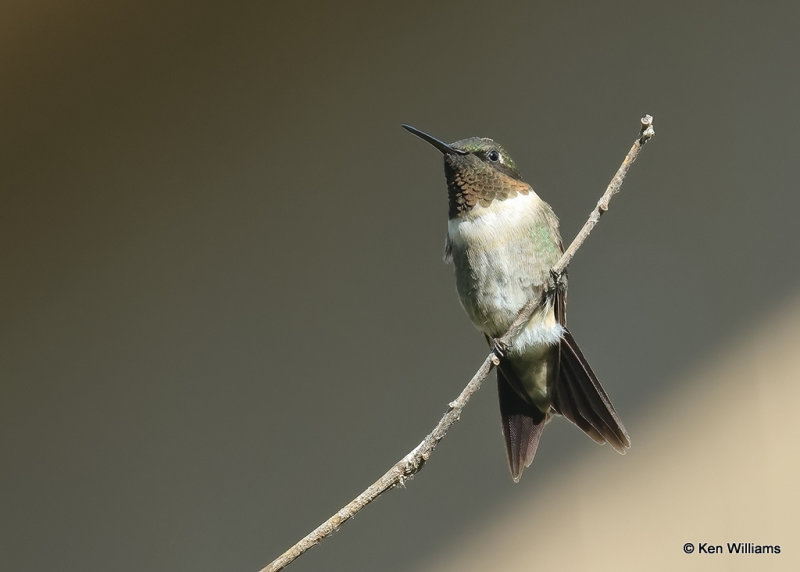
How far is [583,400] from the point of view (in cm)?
193

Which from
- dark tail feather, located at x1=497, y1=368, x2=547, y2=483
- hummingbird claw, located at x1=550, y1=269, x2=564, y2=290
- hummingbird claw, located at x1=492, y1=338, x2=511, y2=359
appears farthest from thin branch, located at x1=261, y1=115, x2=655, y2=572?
dark tail feather, located at x1=497, y1=368, x2=547, y2=483

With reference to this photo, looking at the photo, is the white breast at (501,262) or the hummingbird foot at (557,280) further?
the white breast at (501,262)

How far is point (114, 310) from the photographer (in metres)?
3.06

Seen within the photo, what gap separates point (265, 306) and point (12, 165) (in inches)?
36.8

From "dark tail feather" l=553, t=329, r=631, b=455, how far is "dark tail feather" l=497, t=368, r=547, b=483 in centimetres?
7

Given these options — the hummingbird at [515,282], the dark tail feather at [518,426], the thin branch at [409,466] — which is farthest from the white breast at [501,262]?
the thin branch at [409,466]

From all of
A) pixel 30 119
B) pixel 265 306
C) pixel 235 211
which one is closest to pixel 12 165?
pixel 30 119

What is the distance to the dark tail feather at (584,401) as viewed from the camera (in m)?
1.85

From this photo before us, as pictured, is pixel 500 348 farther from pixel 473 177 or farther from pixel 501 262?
pixel 473 177

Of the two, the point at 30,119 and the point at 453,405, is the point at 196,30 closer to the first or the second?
the point at 30,119

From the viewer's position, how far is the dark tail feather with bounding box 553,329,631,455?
6.07 feet

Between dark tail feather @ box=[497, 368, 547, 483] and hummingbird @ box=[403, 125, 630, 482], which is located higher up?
hummingbird @ box=[403, 125, 630, 482]

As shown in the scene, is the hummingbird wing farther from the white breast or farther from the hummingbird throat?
the hummingbird throat

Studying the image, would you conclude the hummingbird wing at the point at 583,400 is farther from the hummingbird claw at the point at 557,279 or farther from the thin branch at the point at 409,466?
the thin branch at the point at 409,466
